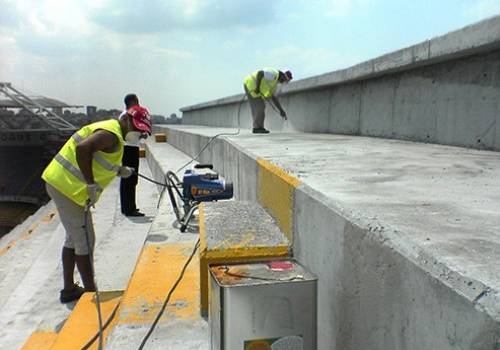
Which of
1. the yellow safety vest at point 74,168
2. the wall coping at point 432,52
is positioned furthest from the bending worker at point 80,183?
the wall coping at point 432,52

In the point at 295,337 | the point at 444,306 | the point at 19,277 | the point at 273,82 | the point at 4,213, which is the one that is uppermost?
the point at 273,82

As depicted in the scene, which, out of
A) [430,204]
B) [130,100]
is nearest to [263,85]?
[130,100]

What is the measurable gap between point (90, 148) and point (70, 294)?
1503 mm

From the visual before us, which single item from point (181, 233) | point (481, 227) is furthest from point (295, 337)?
point (181, 233)

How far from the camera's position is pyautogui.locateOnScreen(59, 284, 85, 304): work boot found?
4438 mm

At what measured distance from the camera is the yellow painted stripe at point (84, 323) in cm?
310

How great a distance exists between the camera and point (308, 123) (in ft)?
29.9

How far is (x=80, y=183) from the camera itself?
4285 mm

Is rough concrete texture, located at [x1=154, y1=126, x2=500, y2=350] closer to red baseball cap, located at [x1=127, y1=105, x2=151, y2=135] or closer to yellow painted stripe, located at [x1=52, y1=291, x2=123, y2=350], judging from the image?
yellow painted stripe, located at [x1=52, y1=291, x2=123, y2=350]

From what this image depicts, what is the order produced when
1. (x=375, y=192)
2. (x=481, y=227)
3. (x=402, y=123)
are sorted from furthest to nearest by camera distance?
(x=402, y=123), (x=375, y=192), (x=481, y=227)

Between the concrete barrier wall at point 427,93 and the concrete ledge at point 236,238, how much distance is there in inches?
97.9

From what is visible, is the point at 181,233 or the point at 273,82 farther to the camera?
the point at 273,82

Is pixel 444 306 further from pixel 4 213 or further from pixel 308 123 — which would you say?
pixel 4 213

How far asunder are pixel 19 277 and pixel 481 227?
6.28 metres
